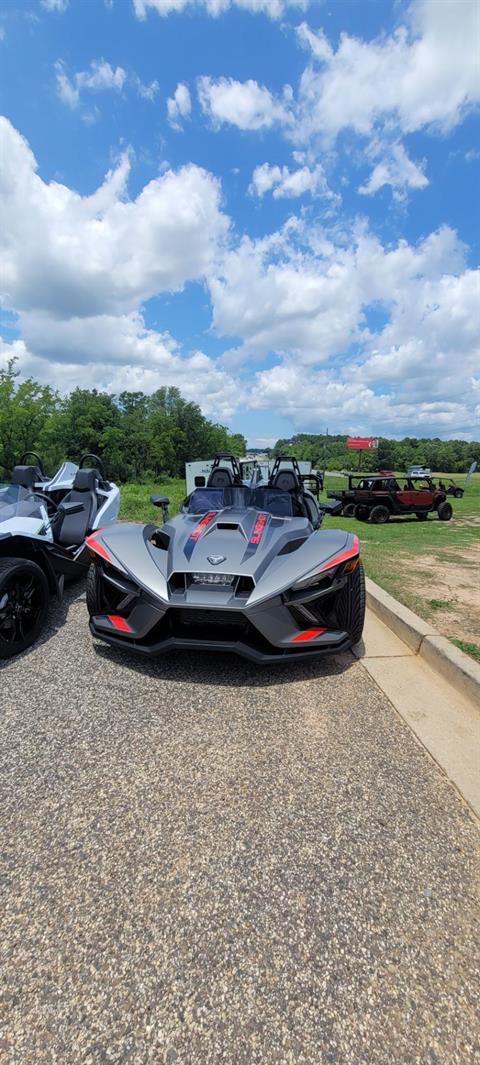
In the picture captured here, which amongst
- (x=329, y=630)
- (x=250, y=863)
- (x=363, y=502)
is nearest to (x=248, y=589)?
(x=329, y=630)

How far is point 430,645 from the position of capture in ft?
10.1

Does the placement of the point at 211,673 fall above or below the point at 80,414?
below

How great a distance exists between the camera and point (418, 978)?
1205 millimetres

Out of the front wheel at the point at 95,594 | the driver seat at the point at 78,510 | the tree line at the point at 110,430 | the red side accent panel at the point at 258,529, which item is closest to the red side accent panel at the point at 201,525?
the red side accent panel at the point at 258,529

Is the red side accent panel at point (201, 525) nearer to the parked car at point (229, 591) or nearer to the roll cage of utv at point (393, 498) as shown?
the parked car at point (229, 591)

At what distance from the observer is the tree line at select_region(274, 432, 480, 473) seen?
73.8 m

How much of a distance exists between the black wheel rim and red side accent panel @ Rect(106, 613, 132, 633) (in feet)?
2.39

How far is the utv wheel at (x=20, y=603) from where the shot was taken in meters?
3.03

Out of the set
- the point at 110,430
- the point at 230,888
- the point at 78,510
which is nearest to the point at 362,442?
the point at 110,430

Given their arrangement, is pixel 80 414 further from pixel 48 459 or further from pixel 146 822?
pixel 146 822

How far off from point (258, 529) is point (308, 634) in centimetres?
98

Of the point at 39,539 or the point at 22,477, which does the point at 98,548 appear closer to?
the point at 39,539

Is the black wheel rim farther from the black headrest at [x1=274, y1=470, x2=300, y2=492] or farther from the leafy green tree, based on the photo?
the leafy green tree

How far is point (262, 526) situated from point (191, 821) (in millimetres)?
2168
